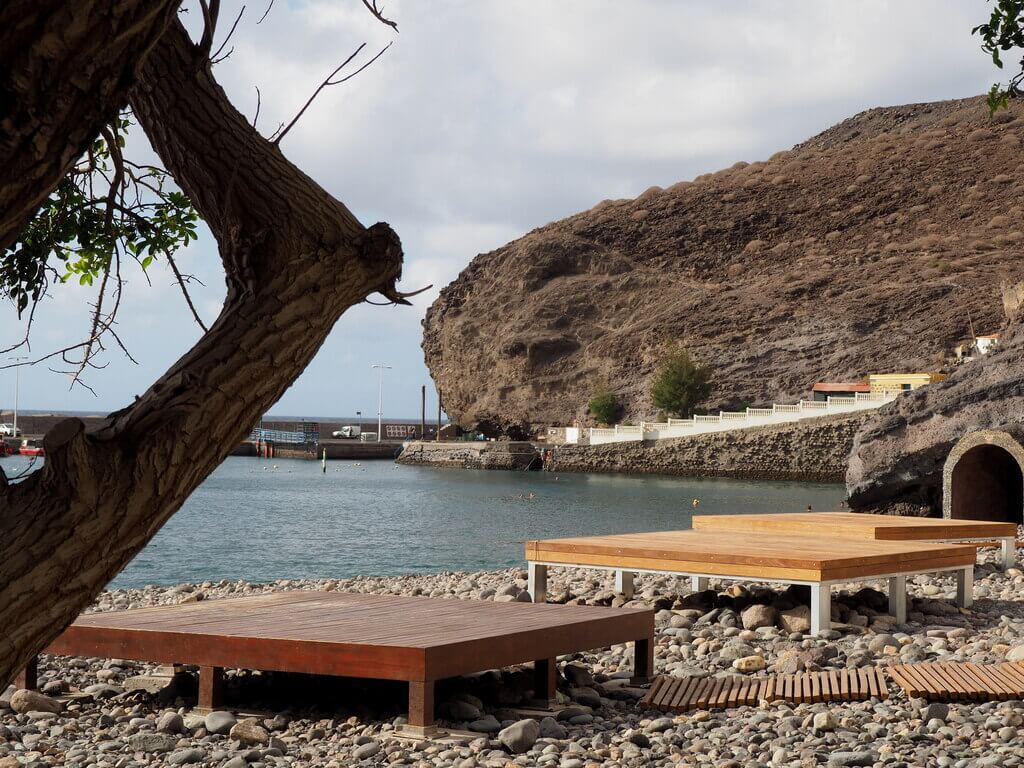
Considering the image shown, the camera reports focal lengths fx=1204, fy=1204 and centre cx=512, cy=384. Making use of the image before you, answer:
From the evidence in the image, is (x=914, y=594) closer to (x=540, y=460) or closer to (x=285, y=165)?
(x=285, y=165)

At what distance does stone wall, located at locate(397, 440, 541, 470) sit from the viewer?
237ft

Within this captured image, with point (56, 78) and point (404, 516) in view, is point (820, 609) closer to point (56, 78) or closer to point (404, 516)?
point (56, 78)

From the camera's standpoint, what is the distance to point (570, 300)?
3226 inches

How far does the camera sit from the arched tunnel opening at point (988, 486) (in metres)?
22.4

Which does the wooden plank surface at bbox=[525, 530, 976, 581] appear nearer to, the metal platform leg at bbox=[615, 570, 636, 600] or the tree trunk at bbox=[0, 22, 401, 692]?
the metal platform leg at bbox=[615, 570, 636, 600]

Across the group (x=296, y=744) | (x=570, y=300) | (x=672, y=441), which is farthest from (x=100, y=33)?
(x=570, y=300)

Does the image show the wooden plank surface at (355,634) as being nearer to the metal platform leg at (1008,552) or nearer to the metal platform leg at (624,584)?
the metal platform leg at (624,584)

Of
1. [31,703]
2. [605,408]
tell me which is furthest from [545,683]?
[605,408]

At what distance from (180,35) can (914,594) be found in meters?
10.7

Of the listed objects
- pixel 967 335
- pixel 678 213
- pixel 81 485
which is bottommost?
pixel 81 485

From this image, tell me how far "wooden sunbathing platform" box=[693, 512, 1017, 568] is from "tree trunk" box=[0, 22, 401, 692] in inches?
408

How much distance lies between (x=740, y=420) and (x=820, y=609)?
5290cm

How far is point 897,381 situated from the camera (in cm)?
5972

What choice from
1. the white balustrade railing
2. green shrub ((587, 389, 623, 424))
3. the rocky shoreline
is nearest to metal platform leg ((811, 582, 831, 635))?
the rocky shoreline
